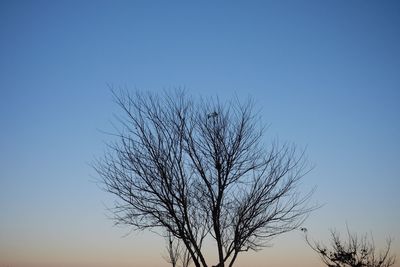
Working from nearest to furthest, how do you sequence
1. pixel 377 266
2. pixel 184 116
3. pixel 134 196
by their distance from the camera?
pixel 134 196
pixel 184 116
pixel 377 266

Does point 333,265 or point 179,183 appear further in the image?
point 333,265

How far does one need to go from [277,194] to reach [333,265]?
219 inches

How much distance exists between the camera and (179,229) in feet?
28.2

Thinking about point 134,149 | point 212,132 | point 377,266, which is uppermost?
point 212,132

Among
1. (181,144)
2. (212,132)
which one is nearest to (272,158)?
(212,132)

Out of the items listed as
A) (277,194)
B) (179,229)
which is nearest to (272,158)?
(277,194)

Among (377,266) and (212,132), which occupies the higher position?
(212,132)

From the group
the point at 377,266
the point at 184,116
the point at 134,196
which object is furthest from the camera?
the point at 377,266

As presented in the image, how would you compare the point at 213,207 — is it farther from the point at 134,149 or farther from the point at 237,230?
the point at 134,149

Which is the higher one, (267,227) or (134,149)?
(134,149)

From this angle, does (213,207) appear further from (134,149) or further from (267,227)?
(134,149)

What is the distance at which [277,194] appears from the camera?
9.30 meters

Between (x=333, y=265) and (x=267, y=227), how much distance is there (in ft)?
17.2

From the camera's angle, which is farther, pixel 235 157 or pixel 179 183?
pixel 235 157
